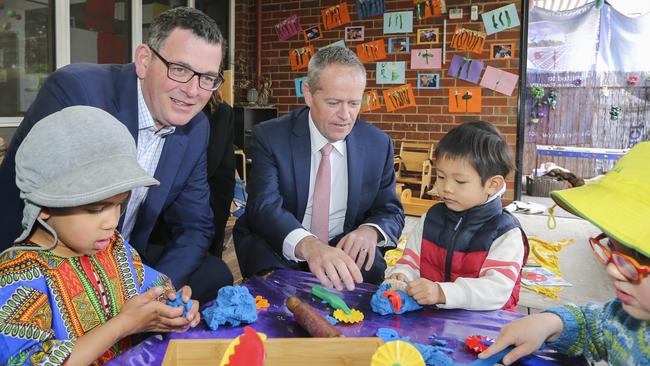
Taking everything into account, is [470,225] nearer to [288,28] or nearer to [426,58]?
[426,58]

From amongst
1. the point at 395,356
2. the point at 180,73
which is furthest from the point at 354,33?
the point at 395,356

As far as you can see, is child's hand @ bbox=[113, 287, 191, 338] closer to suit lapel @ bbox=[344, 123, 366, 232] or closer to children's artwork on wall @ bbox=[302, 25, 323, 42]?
suit lapel @ bbox=[344, 123, 366, 232]

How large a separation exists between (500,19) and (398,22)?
1.05 meters

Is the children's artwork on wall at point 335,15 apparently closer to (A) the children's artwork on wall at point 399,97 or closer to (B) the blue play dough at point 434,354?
(A) the children's artwork on wall at point 399,97

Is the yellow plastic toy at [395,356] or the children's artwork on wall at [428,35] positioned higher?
the children's artwork on wall at [428,35]

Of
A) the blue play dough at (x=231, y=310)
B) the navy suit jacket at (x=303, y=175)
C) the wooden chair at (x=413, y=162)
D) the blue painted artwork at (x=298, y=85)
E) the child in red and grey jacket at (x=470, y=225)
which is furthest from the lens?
the blue painted artwork at (x=298, y=85)

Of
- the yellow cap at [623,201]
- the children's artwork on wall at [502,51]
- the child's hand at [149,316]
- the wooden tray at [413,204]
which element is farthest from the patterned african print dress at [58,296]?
the children's artwork on wall at [502,51]

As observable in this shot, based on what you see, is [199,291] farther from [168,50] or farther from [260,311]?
[168,50]

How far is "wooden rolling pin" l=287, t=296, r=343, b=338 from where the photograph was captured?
0.97 metres

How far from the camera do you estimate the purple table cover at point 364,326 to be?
3.20 feet

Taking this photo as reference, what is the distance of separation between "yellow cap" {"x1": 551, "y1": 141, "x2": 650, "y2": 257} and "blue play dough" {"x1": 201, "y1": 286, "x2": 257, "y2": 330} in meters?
0.68

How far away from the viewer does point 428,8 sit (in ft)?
17.3

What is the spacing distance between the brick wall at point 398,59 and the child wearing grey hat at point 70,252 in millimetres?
4640

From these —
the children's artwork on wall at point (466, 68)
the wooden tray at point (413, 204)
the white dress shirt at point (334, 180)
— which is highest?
the children's artwork on wall at point (466, 68)
